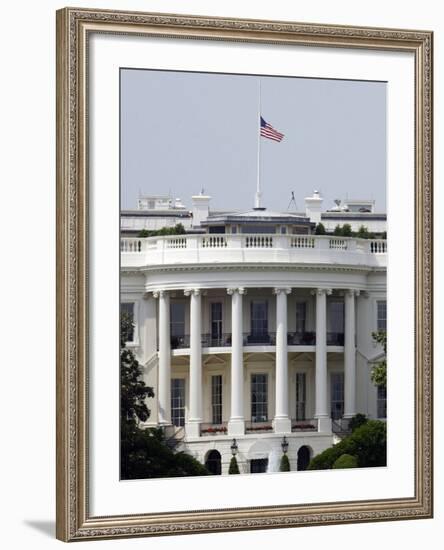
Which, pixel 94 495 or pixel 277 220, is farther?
pixel 277 220

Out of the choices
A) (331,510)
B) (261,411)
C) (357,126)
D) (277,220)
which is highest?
(357,126)

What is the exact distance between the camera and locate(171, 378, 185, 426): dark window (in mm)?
9211

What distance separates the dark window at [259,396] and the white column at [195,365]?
380mm

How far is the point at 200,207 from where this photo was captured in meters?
9.34

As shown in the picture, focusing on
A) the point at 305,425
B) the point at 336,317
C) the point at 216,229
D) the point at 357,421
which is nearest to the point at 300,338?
the point at 336,317

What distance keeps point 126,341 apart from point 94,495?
1.01 meters

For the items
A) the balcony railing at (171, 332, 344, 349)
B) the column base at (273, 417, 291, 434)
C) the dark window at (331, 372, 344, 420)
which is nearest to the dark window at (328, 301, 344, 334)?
the balcony railing at (171, 332, 344, 349)

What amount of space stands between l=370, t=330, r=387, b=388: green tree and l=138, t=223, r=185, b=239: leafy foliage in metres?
1.63

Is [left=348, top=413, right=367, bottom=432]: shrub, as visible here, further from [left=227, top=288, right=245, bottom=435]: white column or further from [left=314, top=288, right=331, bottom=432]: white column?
[left=227, top=288, right=245, bottom=435]: white column

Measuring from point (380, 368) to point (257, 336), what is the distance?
94 centimetres

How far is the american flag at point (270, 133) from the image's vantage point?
30.6ft

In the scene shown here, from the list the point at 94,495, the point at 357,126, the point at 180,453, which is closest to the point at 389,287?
the point at 357,126

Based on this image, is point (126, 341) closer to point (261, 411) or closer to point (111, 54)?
point (261, 411)

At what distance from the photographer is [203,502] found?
359 inches
